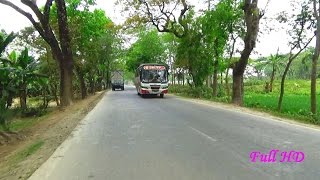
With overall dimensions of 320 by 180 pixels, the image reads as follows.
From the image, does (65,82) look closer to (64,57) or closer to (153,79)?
(64,57)

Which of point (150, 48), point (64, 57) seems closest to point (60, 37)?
point (64, 57)

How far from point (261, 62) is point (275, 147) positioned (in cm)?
7172

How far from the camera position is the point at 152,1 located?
35125mm

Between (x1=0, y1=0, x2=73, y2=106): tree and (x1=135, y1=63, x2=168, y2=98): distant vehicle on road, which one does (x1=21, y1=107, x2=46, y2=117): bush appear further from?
(x1=135, y1=63, x2=168, y2=98): distant vehicle on road

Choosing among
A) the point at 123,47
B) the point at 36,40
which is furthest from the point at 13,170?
the point at 123,47

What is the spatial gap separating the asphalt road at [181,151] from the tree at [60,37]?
9655mm

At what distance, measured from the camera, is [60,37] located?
76.1 ft

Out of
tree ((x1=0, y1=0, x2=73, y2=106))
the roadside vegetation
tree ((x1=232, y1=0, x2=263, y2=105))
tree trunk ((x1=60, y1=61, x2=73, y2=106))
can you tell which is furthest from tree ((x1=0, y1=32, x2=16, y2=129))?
tree ((x1=232, y1=0, x2=263, y2=105))

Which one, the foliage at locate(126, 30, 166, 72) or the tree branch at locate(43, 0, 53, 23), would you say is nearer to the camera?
the tree branch at locate(43, 0, 53, 23)

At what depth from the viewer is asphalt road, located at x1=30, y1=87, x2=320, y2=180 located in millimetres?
6766

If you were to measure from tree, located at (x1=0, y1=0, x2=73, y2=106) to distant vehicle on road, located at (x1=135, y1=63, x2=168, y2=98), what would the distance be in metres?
10.6

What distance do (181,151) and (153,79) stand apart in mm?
25614

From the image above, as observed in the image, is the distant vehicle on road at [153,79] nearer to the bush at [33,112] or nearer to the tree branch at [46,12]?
the bush at [33,112]

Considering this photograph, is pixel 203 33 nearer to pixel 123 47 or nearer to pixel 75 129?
pixel 75 129
